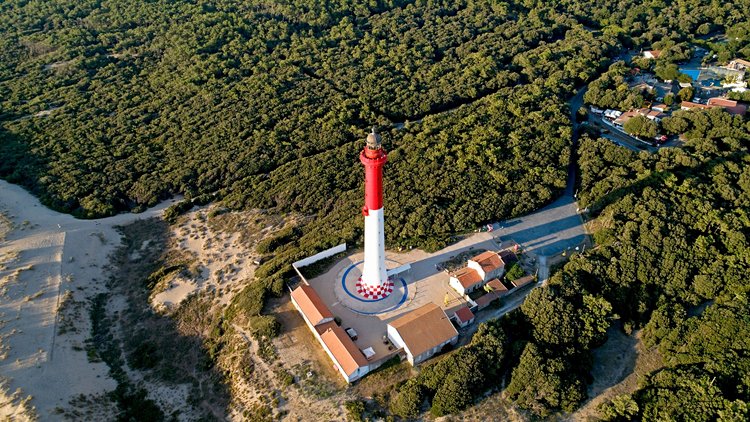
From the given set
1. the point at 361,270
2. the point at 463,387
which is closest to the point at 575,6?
the point at 361,270

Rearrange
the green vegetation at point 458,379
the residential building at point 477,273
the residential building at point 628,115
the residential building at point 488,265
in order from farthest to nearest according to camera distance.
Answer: the residential building at point 628,115
the residential building at point 488,265
the residential building at point 477,273
the green vegetation at point 458,379

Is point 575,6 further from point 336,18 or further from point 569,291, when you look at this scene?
point 569,291

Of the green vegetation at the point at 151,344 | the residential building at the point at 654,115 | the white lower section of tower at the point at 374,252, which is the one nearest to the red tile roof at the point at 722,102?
the residential building at the point at 654,115

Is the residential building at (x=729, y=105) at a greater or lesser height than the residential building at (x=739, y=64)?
greater

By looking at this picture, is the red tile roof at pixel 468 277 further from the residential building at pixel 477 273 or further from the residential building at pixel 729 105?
the residential building at pixel 729 105

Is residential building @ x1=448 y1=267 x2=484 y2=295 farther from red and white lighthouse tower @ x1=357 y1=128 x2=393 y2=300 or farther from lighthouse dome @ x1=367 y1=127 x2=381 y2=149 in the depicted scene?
lighthouse dome @ x1=367 y1=127 x2=381 y2=149

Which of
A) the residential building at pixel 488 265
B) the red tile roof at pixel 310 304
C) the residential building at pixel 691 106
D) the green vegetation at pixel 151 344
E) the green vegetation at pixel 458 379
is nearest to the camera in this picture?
the green vegetation at pixel 458 379

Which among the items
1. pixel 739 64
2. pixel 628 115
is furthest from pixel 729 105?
pixel 739 64
